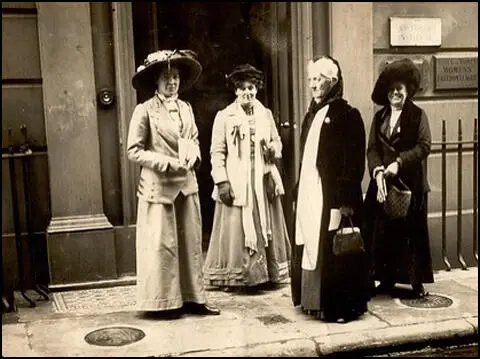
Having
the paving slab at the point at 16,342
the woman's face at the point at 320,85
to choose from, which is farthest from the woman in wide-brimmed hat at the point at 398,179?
the paving slab at the point at 16,342

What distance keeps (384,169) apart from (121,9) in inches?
116

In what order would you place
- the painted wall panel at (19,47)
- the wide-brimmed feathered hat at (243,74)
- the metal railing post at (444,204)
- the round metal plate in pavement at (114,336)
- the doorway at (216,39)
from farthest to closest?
the doorway at (216,39), the metal railing post at (444,204), the painted wall panel at (19,47), the wide-brimmed feathered hat at (243,74), the round metal plate in pavement at (114,336)

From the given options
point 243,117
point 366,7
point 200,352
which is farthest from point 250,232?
point 366,7

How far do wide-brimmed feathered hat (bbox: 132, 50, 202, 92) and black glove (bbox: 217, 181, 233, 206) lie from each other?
0.97 metres

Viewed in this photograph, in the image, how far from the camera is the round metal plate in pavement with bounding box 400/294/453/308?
5.84 metres

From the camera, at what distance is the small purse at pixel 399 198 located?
5.80 metres

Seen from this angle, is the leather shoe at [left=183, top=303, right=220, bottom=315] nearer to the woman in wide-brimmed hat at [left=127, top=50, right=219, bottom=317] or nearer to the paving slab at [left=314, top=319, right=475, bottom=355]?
the woman in wide-brimmed hat at [left=127, top=50, right=219, bottom=317]

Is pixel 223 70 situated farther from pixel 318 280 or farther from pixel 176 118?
pixel 318 280

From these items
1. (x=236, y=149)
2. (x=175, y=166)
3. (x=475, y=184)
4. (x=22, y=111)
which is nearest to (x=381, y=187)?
(x=236, y=149)

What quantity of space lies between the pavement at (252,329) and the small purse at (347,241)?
1.97ft

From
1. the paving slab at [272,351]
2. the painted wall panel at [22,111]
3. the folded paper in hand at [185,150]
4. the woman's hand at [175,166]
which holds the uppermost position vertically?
the painted wall panel at [22,111]

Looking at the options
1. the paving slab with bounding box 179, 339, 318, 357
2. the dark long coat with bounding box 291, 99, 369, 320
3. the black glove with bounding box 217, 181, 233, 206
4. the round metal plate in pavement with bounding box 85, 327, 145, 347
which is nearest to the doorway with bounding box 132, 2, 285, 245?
the black glove with bounding box 217, 181, 233, 206

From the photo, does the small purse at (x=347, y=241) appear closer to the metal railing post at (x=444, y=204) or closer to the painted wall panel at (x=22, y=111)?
the metal railing post at (x=444, y=204)

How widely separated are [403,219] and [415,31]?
2.37 meters
